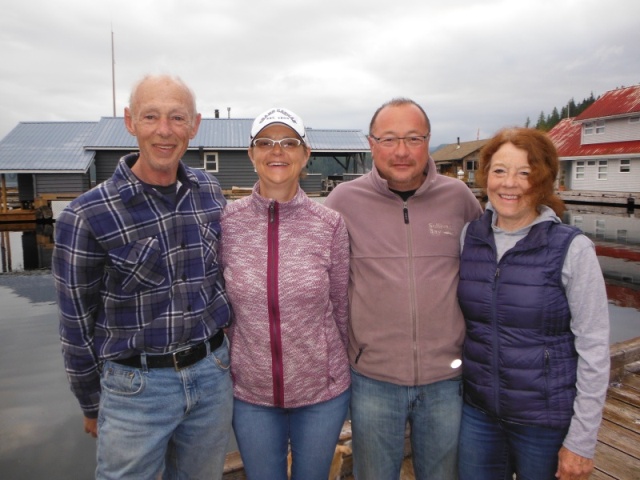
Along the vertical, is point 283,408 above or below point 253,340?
below

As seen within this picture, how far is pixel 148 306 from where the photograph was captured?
7.31 ft

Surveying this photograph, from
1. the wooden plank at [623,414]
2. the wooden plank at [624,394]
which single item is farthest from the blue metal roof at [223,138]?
the wooden plank at [623,414]

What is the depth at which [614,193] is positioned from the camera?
30297mm

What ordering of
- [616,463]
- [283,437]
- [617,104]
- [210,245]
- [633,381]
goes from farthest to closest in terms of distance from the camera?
[617,104]
[633,381]
[616,463]
[283,437]
[210,245]

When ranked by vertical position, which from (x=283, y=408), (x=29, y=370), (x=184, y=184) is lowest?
(x=29, y=370)

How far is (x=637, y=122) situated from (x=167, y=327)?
36.2 meters

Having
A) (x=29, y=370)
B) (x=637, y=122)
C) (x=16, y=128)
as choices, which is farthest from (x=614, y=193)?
(x=16, y=128)

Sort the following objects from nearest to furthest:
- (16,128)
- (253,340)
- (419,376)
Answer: (253,340)
(419,376)
(16,128)

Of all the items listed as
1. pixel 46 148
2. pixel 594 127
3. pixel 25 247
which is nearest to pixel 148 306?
pixel 25 247

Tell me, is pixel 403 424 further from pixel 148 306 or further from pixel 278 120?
pixel 278 120

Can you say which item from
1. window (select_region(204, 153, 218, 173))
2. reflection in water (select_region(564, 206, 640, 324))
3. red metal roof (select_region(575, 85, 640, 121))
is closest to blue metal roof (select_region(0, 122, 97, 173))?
window (select_region(204, 153, 218, 173))

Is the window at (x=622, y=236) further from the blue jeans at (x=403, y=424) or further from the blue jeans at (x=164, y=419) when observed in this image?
the blue jeans at (x=164, y=419)

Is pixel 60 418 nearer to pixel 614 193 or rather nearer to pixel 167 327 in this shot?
pixel 167 327

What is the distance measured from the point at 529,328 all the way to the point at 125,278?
1.92m
